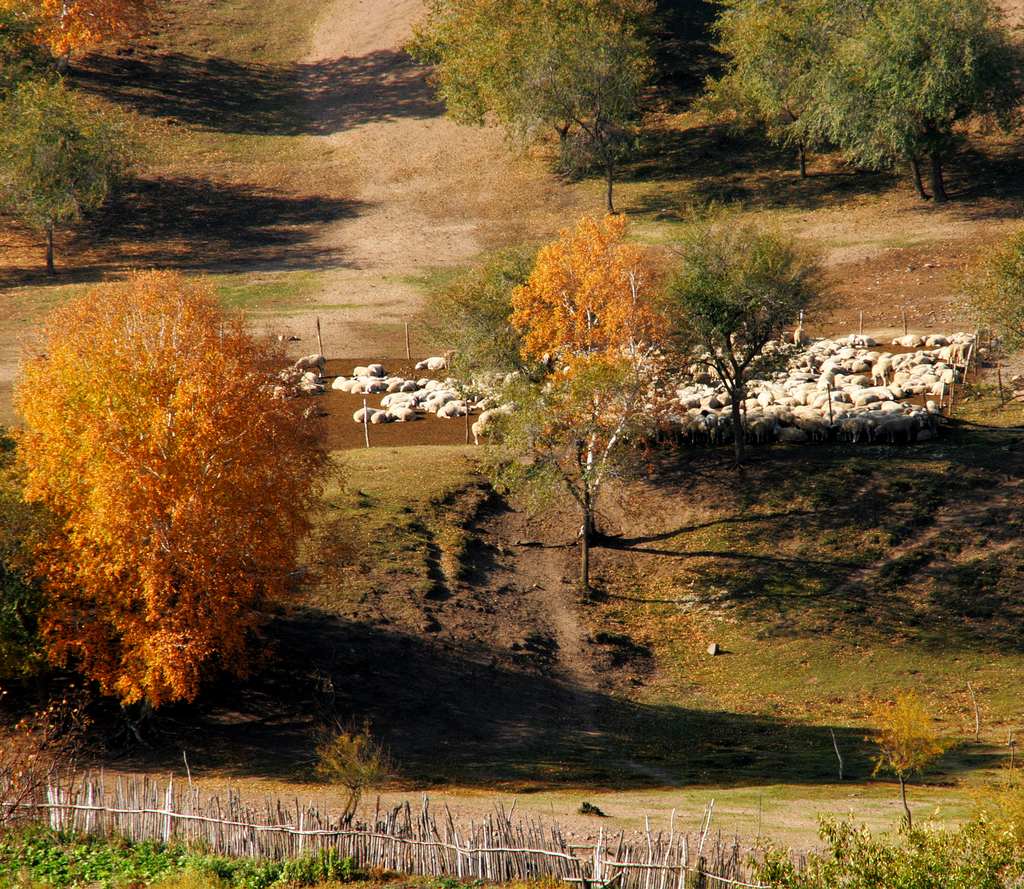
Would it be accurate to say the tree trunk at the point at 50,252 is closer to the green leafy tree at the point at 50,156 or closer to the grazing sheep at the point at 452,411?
the green leafy tree at the point at 50,156

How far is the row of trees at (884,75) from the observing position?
89.6 meters

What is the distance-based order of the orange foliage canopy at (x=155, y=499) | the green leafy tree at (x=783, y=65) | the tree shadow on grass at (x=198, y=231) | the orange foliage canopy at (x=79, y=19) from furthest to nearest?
1. the orange foliage canopy at (x=79, y=19)
2. the green leafy tree at (x=783, y=65)
3. the tree shadow on grass at (x=198, y=231)
4. the orange foliage canopy at (x=155, y=499)

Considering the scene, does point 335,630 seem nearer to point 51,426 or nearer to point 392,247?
point 51,426

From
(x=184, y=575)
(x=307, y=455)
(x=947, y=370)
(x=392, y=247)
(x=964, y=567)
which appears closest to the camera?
(x=184, y=575)

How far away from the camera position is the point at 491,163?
113 meters

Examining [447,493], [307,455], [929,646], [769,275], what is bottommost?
[929,646]

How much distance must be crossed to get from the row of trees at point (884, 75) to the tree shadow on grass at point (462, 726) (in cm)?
6406

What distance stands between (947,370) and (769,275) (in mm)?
18204

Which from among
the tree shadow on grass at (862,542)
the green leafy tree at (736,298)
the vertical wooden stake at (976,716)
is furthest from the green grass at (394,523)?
the vertical wooden stake at (976,716)

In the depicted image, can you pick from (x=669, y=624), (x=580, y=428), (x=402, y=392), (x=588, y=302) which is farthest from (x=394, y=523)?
(x=402, y=392)

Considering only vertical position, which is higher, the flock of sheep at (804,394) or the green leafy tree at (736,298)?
the green leafy tree at (736,298)

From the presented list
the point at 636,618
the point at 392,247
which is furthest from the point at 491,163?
the point at 636,618

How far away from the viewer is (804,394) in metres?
64.5

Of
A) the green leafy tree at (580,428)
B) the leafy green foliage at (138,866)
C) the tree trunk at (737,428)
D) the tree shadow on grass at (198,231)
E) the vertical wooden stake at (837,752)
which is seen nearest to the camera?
the leafy green foliage at (138,866)
